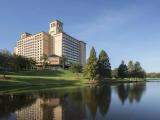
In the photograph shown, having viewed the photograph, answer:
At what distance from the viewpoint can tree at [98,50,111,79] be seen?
128 meters

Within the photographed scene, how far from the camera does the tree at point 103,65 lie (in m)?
128

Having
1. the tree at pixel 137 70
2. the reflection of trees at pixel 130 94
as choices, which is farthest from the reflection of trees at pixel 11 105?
the tree at pixel 137 70

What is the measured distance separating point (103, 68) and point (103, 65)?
2.21 m

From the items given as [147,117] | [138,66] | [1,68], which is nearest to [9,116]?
[147,117]

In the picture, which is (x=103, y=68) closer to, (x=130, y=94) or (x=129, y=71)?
(x=129, y=71)

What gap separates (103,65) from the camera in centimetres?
13088

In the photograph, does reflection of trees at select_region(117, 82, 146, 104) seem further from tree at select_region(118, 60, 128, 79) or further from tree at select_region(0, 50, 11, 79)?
Result: tree at select_region(118, 60, 128, 79)

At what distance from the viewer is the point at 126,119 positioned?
25.2 metres

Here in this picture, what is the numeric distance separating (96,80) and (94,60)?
10.9 m

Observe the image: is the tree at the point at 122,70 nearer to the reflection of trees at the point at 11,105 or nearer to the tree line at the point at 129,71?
the tree line at the point at 129,71

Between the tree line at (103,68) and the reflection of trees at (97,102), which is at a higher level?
the tree line at (103,68)

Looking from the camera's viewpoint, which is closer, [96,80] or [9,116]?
[9,116]

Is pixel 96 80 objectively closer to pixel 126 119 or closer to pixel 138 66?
pixel 138 66

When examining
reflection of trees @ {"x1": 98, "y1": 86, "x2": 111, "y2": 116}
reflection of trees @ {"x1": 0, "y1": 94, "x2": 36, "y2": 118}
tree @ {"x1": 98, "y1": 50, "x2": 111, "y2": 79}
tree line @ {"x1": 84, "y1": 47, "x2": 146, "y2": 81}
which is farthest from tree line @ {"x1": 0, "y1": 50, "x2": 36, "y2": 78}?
reflection of trees @ {"x1": 98, "y1": 86, "x2": 111, "y2": 116}
